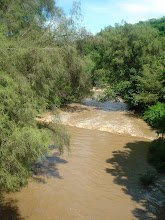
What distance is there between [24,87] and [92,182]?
4587 millimetres

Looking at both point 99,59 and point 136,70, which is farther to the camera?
point 99,59

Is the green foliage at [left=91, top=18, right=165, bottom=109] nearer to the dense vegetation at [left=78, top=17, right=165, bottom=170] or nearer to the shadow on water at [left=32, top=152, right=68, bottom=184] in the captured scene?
the dense vegetation at [left=78, top=17, right=165, bottom=170]

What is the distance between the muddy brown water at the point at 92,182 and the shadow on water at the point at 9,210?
0.04m

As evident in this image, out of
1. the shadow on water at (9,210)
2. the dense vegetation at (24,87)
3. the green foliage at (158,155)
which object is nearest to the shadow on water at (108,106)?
the green foliage at (158,155)

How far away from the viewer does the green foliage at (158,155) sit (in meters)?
9.47

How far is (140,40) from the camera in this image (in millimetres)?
17375

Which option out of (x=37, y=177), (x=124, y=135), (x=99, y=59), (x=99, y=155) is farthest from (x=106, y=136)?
(x=99, y=59)

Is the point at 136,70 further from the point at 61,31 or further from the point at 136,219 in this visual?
the point at 136,219

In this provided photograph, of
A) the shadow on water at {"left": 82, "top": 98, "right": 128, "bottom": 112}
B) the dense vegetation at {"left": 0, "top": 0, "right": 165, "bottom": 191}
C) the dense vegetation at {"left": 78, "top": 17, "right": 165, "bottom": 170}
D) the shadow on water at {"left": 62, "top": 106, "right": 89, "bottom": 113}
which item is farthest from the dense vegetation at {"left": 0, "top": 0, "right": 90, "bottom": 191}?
the shadow on water at {"left": 82, "top": 98, "right": 128, "bottom": 112}

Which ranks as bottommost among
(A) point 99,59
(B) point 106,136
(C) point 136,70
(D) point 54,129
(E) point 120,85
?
(B) point 106,136

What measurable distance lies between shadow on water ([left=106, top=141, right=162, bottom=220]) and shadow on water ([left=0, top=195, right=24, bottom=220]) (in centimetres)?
352

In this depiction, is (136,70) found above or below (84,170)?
above

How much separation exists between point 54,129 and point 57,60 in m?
2.44

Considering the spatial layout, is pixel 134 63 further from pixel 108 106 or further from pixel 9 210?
pixel 9 210
